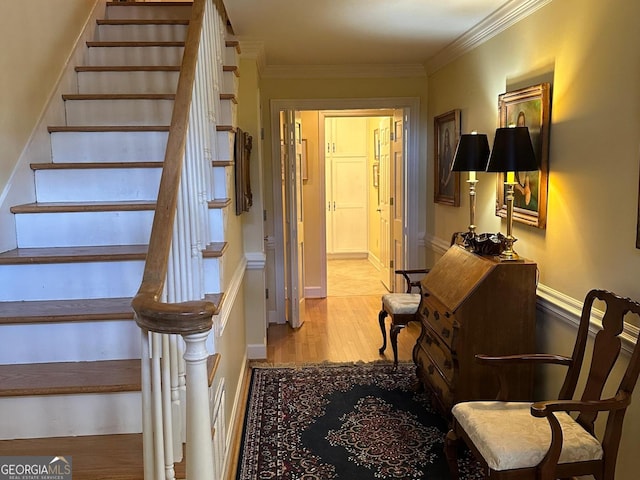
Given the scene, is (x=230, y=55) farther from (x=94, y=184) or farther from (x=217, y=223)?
(x=217, y=223)

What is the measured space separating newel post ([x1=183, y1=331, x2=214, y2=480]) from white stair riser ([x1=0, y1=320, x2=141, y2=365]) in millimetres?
840

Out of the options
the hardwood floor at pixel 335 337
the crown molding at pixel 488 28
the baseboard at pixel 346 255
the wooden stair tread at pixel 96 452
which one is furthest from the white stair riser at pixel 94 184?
the baseboard at pixel 346 255

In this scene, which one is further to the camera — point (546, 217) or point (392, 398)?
point (392, 398)

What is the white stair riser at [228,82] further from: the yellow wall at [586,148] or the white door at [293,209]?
the white door at [293,209]

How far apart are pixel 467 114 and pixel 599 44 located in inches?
62.6

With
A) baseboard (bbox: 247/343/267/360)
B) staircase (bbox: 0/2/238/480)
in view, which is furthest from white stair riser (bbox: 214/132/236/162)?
→ baseboard (bbox: 247/343/267/360)

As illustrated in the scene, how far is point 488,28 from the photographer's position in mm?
3242

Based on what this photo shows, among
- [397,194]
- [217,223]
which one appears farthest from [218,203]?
[397,194]

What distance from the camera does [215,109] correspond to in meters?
2.61

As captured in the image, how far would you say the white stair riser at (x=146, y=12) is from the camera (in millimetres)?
3871

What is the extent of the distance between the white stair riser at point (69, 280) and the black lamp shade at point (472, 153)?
1.91 m

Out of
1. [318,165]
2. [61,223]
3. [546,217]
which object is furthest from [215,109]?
[318,165]

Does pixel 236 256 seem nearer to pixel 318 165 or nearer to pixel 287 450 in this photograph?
pixel 287 450

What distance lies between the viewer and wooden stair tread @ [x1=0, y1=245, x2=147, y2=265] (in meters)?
2.10
